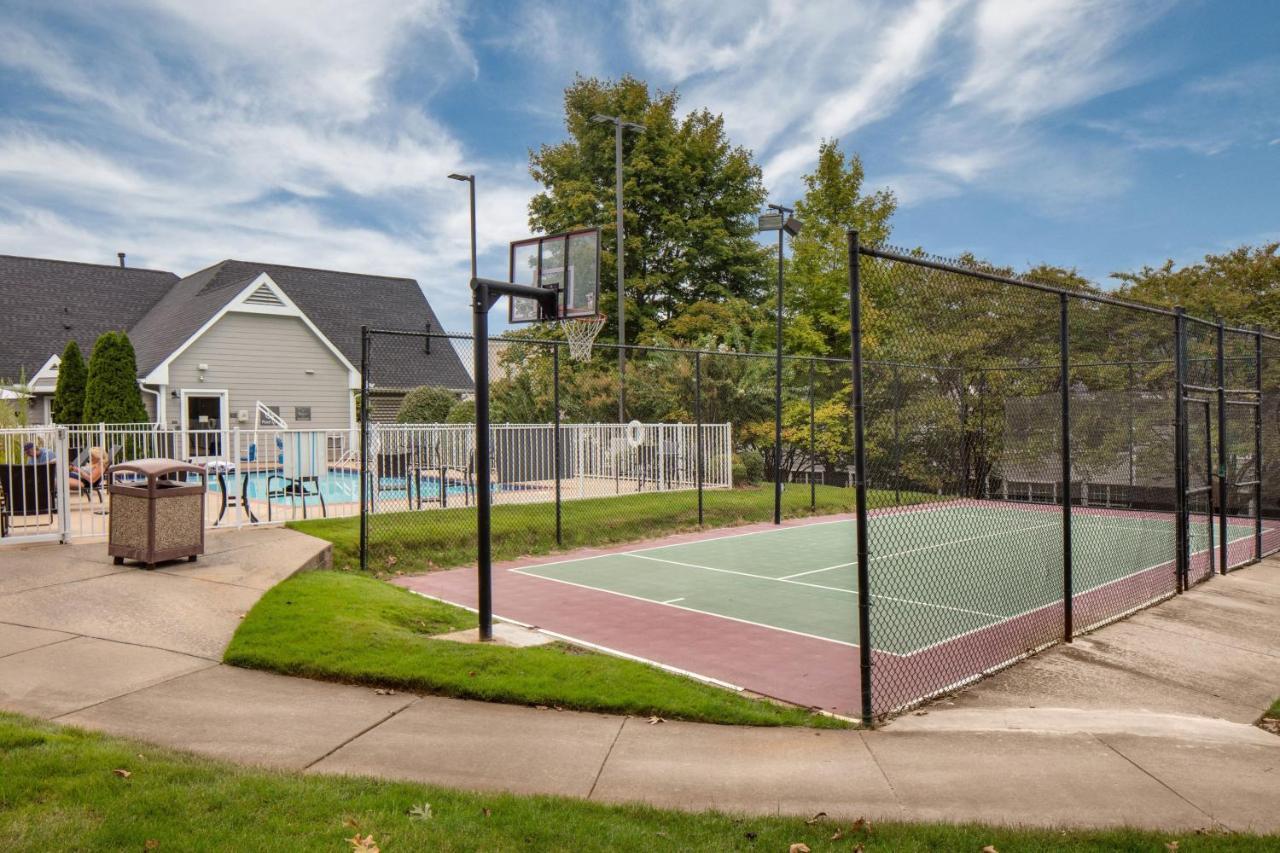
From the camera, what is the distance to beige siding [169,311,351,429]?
2436cm

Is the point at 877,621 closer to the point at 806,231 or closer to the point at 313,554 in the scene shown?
the point at 313,554

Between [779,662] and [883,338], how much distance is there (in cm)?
276

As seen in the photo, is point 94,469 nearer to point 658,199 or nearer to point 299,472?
point 299,472

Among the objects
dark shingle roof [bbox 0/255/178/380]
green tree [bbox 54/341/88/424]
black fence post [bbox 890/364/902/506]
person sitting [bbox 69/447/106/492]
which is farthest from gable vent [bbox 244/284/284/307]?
black fence post [bbox 890/364/902/506]

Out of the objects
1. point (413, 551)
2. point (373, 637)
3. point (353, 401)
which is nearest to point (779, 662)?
point (373, 637)

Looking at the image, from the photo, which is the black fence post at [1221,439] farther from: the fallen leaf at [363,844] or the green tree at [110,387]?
the green tree at [110,387]

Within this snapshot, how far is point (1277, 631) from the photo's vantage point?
8.30m

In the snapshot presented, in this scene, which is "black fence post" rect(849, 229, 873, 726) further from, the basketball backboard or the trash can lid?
the basketball backboard

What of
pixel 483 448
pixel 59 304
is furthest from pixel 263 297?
pixel 483 448

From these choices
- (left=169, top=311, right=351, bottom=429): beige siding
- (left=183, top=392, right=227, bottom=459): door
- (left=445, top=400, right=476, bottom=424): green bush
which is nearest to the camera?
(left=445, top=400, right=476, bottom=424): green bush

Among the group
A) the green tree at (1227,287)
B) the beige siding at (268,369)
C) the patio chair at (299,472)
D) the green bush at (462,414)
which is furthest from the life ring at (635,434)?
the green tree at (1227,287)

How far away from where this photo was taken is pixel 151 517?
8750 mm

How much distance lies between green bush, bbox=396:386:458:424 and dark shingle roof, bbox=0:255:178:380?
11952 mm

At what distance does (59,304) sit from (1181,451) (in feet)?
105
